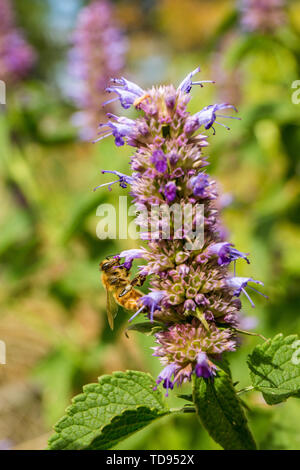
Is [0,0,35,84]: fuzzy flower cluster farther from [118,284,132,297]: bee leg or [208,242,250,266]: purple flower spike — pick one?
[208,242,250,266]: purple flower spike

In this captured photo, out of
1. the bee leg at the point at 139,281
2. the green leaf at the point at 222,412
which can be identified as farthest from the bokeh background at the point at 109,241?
the bee leg at the point at 139,281

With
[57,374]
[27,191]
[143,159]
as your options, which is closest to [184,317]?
[143,159]

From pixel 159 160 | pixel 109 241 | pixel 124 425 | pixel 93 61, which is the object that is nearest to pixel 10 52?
pixel 93 61

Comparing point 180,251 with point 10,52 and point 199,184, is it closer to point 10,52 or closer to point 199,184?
point 199,184

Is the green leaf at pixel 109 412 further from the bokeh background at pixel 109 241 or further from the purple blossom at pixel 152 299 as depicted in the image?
the bokeh background at pixel 109 241

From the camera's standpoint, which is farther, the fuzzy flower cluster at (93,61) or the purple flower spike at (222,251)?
the fuzzy flower cluster at (93,61)

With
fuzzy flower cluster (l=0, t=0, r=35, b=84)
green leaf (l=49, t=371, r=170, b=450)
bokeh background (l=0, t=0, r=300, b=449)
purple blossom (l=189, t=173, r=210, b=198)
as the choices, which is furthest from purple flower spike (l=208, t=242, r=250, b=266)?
fuzzy flower cluster (l=0, t=0, r=35, b=84)
